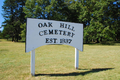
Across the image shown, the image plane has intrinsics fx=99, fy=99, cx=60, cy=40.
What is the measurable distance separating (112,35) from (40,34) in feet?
78.6

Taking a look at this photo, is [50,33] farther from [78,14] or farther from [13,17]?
[13,17]

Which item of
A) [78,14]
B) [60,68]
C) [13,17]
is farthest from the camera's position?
[13,17]

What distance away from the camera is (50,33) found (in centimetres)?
430

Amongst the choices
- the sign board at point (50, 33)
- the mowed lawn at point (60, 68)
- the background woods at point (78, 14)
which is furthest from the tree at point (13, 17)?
the sign board at point (50, 33)

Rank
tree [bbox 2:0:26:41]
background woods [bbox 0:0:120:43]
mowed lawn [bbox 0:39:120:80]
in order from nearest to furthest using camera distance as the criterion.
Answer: mowed lawn [bbox 0:39:120:80] → background woods [bbox 0:0:120:43] → tree [bbox 2:0:26:41]

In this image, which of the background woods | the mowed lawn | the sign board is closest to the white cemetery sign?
the sign board

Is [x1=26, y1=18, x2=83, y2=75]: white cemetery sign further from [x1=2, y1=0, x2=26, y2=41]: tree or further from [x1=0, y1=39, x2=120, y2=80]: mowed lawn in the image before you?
[x1=2, y1=0, x2=26, y2=41]: tree

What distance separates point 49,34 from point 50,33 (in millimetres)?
65

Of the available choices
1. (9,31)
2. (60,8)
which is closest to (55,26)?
(60,8)

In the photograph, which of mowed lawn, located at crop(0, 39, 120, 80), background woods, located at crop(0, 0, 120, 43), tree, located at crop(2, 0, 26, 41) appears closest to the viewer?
mowed lawn, located at crop(0, 39, 120, 80)

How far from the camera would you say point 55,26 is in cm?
440

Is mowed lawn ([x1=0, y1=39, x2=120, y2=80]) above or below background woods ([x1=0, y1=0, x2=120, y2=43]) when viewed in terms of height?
below

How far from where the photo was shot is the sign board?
3.96 meters

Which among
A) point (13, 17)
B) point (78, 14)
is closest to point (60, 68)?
point (78, 14)
